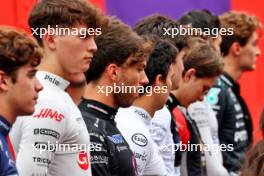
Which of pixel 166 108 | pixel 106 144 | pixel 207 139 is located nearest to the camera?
pixel 106 144

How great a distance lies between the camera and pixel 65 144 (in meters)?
4.44

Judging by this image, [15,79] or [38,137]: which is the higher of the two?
[15,79]

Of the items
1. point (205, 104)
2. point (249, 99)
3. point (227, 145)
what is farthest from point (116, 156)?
point (249, 99)

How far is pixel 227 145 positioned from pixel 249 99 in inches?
61.4

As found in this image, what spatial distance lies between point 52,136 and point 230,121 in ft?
11.2

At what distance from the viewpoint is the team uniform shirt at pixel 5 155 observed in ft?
12.9

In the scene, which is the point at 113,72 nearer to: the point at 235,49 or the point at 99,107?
the point at 99,107

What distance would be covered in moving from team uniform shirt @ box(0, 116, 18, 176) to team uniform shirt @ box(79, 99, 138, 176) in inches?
29.8

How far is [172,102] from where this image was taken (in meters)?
6.18

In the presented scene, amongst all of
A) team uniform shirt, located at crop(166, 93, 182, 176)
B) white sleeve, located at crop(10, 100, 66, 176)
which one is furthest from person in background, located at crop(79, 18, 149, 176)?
team uniform shirt, located at crop(166, 93, 182, 176)

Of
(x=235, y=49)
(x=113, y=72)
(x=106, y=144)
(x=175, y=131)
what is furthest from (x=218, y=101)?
(x=106, y=144)

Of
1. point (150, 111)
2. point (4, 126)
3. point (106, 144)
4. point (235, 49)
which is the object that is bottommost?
point (4, 126)

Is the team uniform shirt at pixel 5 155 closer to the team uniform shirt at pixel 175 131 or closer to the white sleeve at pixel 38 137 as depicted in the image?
the white sleeve at pixel 38 137

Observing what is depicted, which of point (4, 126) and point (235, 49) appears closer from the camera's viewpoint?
point (4, 126)
